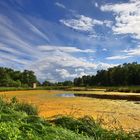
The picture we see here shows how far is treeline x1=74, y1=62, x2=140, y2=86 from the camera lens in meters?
106

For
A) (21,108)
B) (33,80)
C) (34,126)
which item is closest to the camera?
(34,126)

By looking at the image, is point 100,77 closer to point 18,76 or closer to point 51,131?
point 18,76

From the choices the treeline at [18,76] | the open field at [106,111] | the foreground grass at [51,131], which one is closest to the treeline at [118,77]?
the treeline at [18,76]

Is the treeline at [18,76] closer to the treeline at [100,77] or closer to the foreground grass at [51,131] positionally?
the treeline at [100,77]

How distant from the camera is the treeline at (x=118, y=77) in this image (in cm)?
10607

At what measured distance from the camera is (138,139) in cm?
791

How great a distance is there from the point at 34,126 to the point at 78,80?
160244 millimetres

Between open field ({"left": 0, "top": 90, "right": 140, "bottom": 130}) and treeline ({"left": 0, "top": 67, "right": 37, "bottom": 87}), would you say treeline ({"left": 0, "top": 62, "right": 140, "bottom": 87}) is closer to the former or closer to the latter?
treeline ({"left": 0, "top": 67, "right": 37, "bottom": 87})

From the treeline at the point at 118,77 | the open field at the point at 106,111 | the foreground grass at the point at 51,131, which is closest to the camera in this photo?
the foreground grass at the point at 51,131

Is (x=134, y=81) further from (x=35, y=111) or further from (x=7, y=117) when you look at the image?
(x=7, y=117)

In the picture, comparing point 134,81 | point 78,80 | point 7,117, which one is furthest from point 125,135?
point 78,80

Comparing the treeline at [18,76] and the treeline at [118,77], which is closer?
the treeline at [118,77]

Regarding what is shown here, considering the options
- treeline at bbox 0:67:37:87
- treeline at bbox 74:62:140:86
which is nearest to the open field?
treeline at bbox 74:62:140:86

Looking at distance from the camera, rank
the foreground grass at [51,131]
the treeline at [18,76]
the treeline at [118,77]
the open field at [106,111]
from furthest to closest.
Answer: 1. the treeline at [18,76]
2. the treeline at [118,77]
3. the open field at [106,111]
4. the foreground grass at [51,131]
